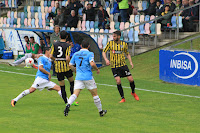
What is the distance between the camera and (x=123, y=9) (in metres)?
25.8

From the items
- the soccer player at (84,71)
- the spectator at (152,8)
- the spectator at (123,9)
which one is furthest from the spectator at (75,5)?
the soccer player at (84,71)

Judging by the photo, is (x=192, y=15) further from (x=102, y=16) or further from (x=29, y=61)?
(x=29, y=61)

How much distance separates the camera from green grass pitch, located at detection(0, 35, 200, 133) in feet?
31.3

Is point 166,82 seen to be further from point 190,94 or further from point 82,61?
point 82,61

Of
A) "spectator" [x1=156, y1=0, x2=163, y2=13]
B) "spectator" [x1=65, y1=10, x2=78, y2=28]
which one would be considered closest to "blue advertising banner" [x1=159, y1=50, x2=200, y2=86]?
"spectator" [x1=156, y1=0, x2=163, y2=13]

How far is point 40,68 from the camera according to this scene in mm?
11945

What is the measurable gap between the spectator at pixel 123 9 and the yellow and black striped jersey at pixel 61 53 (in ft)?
46.7

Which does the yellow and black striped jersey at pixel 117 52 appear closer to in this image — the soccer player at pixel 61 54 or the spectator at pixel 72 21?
the soccer player at pixel 61 54

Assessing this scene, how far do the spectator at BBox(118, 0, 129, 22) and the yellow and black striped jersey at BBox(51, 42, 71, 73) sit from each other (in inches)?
560

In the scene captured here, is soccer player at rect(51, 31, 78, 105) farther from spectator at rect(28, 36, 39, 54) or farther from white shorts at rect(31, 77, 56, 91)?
spectator at rect(28, 36, 39, 54)

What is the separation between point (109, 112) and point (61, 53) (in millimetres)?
2002

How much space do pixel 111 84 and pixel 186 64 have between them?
3.07 metres

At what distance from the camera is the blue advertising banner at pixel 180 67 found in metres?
16.6

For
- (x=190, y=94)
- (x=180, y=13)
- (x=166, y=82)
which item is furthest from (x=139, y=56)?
(x=190, y=94)
